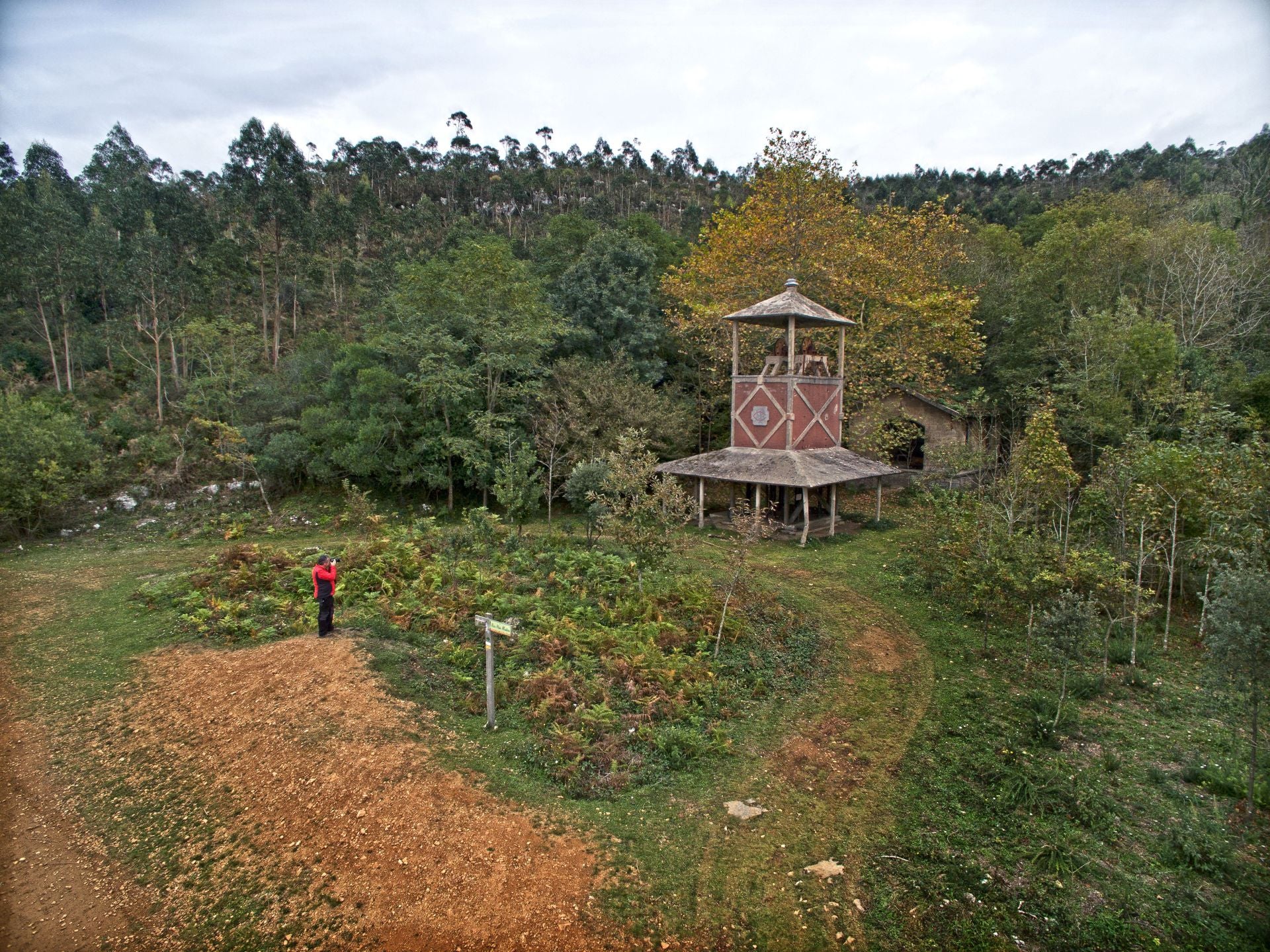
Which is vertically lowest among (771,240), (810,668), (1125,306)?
(810,668)

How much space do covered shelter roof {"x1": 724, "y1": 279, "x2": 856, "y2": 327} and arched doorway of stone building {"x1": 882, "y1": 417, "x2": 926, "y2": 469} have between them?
4.54 metres

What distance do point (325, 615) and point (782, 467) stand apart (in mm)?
12790

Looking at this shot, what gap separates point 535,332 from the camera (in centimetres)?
2191

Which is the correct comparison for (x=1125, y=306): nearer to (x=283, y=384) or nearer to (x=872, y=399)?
(x=872, y=399)

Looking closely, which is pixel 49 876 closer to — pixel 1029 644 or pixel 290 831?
pixel 290 831

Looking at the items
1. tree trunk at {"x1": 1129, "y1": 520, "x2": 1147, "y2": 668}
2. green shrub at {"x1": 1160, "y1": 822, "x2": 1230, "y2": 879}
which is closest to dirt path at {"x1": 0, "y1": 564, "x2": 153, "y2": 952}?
green shrub at {"x1": 1160, "y1": 822, "x2": 1230, "y2": 879}

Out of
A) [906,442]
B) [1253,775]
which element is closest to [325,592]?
[1253,775]

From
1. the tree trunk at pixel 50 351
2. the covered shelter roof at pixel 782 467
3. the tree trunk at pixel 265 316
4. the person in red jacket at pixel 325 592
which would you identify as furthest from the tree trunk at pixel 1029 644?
the tree trunk at pixel 50 351

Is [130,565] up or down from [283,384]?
down

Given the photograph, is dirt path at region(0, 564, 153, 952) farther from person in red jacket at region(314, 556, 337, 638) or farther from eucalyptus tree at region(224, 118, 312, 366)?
eucalyptus tree at region(224, 118, 312, 366)

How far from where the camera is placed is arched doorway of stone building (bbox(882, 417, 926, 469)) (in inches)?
870

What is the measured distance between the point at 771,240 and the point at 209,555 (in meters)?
20.5

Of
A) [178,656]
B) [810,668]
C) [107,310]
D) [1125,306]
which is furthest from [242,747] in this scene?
[107,310]

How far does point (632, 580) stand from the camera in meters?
13.0
